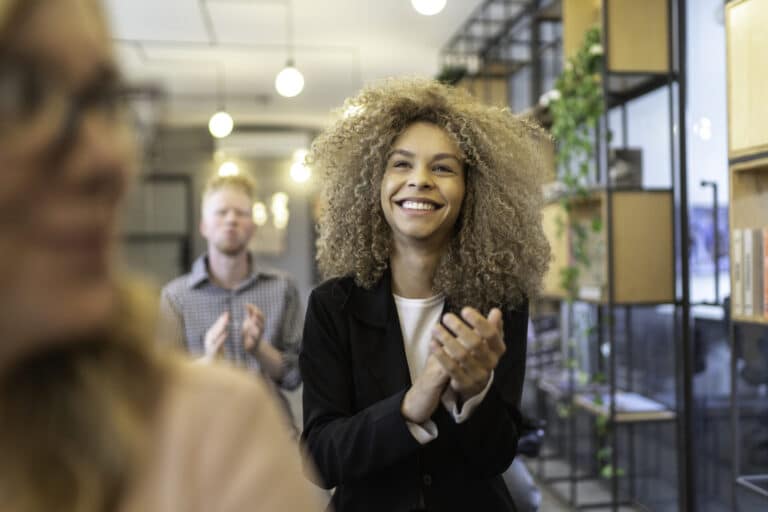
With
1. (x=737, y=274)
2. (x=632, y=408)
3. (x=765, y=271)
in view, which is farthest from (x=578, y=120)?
(x=765, y=271)

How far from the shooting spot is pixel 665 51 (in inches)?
150

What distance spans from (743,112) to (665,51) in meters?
1.35

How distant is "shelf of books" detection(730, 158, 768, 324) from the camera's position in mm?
2607

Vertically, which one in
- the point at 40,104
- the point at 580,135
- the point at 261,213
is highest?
the point at 261,213

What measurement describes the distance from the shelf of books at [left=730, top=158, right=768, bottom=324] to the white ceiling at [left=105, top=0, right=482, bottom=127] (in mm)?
3251

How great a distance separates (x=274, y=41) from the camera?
7.52 meters

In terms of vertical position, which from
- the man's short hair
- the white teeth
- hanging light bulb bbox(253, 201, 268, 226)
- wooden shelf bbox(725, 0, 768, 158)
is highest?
hanging light bulb bbox(253, 201, 268, 226)

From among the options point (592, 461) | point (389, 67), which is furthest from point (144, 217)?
point (389, 67)

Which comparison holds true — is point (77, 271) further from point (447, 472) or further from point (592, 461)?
point (592, 461)

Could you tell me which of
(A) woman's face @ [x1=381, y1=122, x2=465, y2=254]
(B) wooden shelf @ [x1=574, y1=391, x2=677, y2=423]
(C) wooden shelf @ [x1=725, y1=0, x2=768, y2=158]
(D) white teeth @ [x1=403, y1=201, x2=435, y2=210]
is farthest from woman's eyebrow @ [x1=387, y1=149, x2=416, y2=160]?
(B) wooden shelf @ [x1=574, y1=391, x2=677, y2=423]

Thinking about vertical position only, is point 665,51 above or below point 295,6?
below

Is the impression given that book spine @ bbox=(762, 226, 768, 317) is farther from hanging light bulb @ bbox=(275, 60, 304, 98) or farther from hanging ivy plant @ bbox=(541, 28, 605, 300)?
hanging light bulb @ bbox=(275, 60, 304, 98)

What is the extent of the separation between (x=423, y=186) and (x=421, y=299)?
0.23 metres

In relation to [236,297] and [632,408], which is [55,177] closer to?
[236,297]
